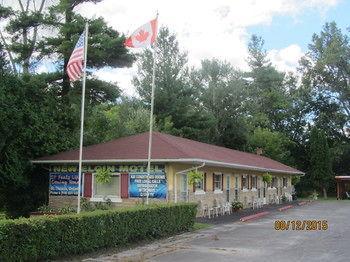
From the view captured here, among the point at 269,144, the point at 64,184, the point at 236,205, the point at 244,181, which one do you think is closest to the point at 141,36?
the point at 64,184

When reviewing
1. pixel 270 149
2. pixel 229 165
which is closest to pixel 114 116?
pixel 229 165

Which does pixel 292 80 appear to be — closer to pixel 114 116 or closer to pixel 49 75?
pixel 114 116

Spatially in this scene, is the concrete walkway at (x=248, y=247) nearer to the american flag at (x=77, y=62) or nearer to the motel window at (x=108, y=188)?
the american flag at (x=77, y=62)

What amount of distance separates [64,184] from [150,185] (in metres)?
4.88

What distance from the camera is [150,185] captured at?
73.8ft

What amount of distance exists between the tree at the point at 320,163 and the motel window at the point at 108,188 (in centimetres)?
3613

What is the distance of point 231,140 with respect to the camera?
51.4 meters

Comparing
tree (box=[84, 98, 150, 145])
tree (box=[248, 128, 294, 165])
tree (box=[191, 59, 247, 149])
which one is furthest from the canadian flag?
tree (box=[248, 128, 294, 165])

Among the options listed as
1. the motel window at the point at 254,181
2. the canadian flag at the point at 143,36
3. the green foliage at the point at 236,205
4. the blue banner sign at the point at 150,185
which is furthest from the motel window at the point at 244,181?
the canadian flag at the point at 143,36

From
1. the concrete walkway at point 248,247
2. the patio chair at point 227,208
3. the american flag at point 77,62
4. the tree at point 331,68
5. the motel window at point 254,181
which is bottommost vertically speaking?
the concrete walkway at point 248,247

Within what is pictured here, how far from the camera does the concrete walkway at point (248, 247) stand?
1245 cm

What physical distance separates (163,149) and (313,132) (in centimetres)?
3726

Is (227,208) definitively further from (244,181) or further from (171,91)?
(171,91)

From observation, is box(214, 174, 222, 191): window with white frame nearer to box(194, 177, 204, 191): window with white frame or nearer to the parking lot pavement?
box(194, 177, 204, 191): window with white frame
